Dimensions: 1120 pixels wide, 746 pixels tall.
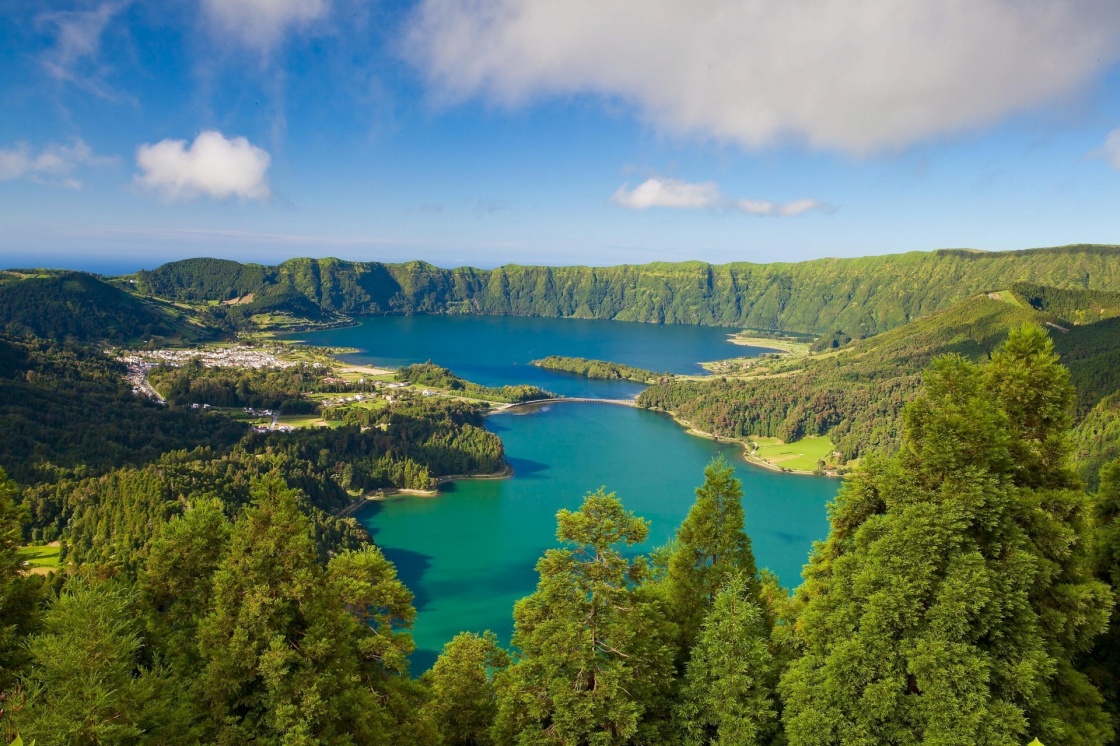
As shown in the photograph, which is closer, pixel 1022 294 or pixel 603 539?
pixel 603 539

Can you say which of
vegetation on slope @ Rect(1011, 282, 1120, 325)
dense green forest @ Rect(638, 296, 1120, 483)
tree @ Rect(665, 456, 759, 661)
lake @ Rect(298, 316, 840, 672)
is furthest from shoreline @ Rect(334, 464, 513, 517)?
vegetation on slope @ Rect(1011, 282, 1120, 325)

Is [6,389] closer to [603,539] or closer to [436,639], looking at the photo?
[436,639]

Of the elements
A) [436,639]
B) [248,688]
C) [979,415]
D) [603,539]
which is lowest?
[436,639]

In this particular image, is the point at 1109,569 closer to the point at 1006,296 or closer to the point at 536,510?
the point at 536,510

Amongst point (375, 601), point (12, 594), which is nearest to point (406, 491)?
point (375, 601)

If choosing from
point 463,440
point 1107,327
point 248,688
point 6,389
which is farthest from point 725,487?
point 1107,327

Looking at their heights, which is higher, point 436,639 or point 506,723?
point 506,723

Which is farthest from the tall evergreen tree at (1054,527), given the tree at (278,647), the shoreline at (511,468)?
the shoreline at (511,468)

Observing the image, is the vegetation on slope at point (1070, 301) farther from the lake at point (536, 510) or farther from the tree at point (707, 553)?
the tree at point (707, 553)
